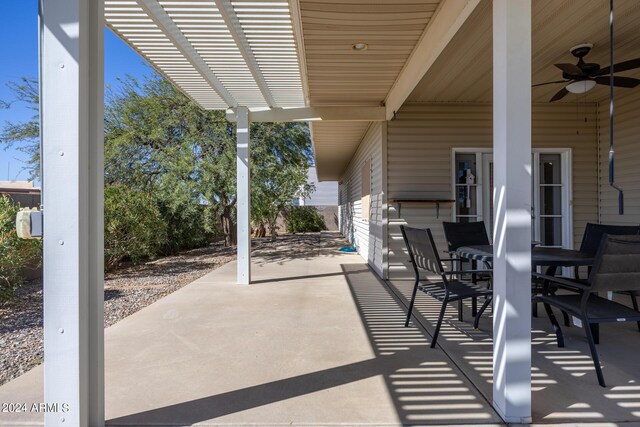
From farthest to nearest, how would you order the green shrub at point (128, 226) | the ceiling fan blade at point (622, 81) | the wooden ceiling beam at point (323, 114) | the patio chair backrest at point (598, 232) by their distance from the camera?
the green shrub at point (128, 226)
the wooden ceiling beam at point (323, 114)
the ceiling fan blade at point (622, 81)
the patio chair backrest at point (598, 232)

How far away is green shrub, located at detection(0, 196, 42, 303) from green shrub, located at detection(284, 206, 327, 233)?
1184 centimetres

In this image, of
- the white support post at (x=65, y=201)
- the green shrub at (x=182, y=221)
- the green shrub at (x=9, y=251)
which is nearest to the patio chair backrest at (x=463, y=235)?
the white support post at (x=65, y=201)

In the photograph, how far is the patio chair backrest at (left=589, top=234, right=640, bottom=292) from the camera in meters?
2.24

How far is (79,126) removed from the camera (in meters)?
1.64

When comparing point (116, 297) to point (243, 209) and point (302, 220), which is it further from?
point (302, 220)

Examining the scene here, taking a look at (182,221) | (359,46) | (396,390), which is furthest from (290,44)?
(182,221)

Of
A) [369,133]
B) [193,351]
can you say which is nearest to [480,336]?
[193,351]

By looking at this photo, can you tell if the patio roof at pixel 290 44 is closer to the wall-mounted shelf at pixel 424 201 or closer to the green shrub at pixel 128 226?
the wall-mounted shelf at pixel 424 201

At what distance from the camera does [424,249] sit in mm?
3086

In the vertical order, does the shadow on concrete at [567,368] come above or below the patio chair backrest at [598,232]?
below

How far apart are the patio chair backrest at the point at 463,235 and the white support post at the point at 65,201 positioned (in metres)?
3.47

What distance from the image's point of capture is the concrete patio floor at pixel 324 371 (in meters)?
1.93

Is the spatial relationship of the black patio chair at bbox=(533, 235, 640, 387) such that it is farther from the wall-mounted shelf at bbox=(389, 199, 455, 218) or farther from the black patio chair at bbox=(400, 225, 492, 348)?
the wall-mounted shelf at bbox=(389, 199, 455, 218)

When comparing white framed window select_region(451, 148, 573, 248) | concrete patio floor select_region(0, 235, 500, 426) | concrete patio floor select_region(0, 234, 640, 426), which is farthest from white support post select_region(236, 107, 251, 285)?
white framed window select_region(451, 148, 573, 248)
